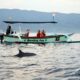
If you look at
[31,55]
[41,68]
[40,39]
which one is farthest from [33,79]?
[40,39]

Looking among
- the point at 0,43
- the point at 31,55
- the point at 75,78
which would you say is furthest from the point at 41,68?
the point at 0,43

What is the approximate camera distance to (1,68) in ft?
99.1

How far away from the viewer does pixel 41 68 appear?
29.9m

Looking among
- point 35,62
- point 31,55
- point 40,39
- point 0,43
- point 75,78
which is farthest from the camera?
point 0,43

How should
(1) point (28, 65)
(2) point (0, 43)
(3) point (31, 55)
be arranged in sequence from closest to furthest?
1. (1) point (28, 65)
2. (3) point (31, 55)
3. (2) point (0, 43)

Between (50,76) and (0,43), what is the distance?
40871mm

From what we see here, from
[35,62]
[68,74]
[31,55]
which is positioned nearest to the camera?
[68,74]

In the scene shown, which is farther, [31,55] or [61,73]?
[31,55]

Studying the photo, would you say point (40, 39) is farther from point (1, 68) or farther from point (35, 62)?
point (1, 68)

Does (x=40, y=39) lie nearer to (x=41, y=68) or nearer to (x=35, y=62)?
(x=35, y=62)

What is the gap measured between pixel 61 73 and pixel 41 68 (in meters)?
3.86

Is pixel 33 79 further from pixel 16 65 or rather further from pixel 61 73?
pixel 16 65

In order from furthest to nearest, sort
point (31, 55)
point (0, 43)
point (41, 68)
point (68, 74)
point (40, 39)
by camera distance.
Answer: point (0, 43) < point (40, 39) < point (31, 55) < point (41, 68) < point (68, 74)

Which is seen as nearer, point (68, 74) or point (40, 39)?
point (68, 74)
